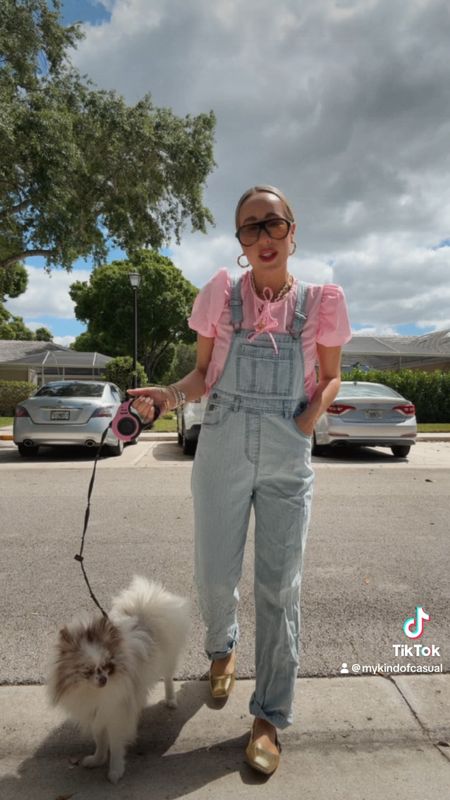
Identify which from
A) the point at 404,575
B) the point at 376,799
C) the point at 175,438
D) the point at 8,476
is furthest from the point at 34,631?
the point at 175,438

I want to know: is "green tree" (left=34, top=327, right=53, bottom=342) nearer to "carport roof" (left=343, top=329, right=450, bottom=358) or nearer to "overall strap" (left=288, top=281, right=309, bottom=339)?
"carport roof" (left=343, top=329, right=450, bottom=358)

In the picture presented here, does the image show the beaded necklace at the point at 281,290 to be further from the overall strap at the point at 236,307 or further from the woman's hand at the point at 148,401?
the woman's hand at the point at 148,401

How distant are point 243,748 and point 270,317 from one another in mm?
1667

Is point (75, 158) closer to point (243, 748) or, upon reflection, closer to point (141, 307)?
point (243, 748)

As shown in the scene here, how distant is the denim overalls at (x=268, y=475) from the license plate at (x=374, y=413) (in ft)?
28.2

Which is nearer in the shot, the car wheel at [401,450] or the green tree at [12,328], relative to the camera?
the car wheel at [401,450]

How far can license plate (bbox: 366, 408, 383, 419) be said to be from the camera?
10.5 m

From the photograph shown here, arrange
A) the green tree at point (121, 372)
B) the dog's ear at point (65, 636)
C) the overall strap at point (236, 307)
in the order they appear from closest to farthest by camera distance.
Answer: the dog's ear at point (65, 636) < the overall strap at point (236, 307) < the green tree at point (121, 372)

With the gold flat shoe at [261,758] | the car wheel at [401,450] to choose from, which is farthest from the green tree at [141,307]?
the gold flat shoe at [261,758]

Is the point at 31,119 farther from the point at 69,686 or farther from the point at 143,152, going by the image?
the point at 69,686

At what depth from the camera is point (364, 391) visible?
11.2 m

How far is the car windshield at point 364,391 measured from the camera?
430 inches

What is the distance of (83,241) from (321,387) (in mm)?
14323

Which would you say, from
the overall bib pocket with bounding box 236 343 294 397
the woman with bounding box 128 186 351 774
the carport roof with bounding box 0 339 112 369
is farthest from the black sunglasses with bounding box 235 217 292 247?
the carport roof with bounding box 0 339 112 369
